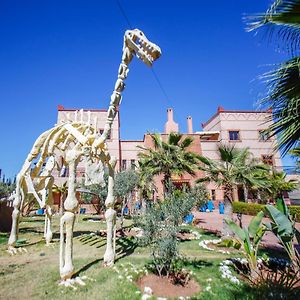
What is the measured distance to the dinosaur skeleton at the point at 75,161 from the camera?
5488 mm

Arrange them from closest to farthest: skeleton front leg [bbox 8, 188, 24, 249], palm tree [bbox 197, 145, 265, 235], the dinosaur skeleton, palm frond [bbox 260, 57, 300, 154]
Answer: palm frond [bbox 260, 57, 300, 154] → the dinosaur skeleton → skeleton front leg [bbox 8, 188, 24, 249] → palm tree [bbox 197, 145, 265, 235]

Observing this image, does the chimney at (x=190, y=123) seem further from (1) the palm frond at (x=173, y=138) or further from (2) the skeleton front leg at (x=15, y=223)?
(2) the skeleton front leg at (x=15, y=223)

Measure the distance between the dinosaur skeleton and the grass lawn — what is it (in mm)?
483

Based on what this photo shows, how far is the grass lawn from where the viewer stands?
16.4 ft

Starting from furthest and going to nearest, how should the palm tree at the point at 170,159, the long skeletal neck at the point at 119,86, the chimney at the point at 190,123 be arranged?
1. the chimney at the point at 190,123
2. the palm tree at the point at 170,159
3. the long skeletal neck at the point at 119,86

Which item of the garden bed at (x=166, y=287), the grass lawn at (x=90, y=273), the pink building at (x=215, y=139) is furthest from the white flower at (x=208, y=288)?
→ the pink building at (x=215, y=139)

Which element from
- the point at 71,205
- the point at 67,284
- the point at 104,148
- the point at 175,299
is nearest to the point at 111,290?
the point at 67,284

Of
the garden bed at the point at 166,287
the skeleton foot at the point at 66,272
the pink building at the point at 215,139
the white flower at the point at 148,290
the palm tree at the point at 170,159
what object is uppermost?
the pink building at the point at 215,139

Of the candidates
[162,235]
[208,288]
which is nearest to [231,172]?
[162,235]

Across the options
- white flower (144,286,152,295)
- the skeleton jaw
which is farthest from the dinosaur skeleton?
white flower (144,286,152,295)

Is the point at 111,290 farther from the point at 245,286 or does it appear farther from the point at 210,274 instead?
the point at 245,286

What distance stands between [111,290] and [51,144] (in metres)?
5.42

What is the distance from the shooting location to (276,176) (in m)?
22.8

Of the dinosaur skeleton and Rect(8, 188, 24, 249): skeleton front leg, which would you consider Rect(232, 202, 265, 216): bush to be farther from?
Rect(8, 188, 24, 249): skeleton front leg
